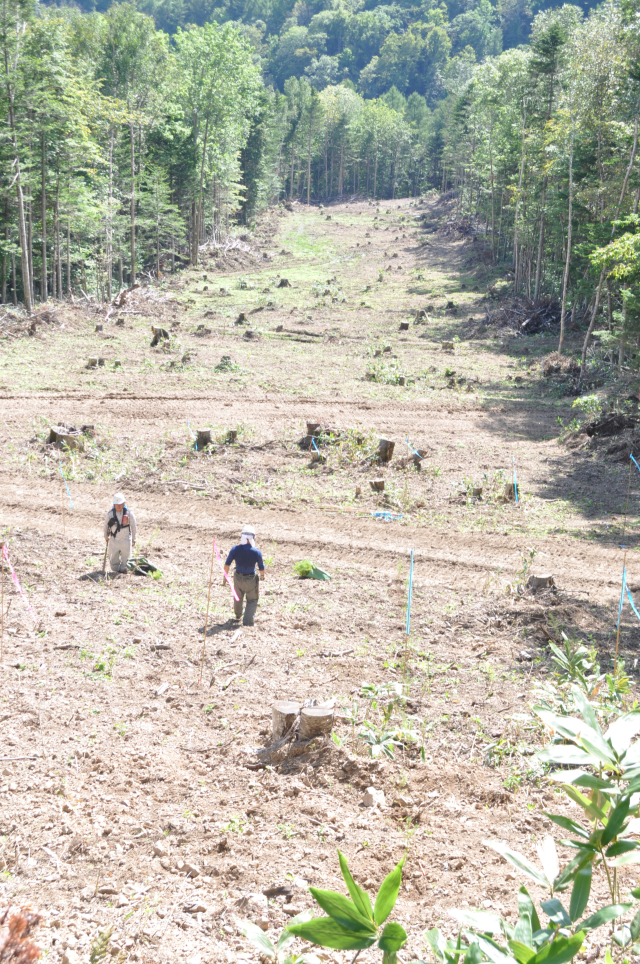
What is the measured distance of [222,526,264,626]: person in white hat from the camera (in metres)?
8.80

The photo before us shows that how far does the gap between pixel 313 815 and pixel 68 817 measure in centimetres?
181

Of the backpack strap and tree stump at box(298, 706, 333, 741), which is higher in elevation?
the backpack strap

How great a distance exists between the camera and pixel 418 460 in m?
15.9

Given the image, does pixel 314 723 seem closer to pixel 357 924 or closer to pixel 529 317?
pixel 357 924

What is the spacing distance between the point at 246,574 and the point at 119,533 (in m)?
2.49

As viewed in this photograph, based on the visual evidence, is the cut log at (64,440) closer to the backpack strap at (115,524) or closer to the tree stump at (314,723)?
the backpack strap at (115,524)

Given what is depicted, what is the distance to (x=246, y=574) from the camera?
879cm

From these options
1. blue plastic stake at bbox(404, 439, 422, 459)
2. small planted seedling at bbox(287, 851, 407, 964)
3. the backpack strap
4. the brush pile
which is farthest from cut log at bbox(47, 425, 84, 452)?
the brush pile

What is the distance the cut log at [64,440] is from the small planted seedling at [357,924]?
15.8 m

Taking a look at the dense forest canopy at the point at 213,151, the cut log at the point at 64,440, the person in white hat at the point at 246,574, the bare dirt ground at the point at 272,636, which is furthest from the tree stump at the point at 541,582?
the cut log at the point at 64,440

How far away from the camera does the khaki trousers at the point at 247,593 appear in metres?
8.80

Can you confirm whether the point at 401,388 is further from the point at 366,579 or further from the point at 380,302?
the point at 380,302

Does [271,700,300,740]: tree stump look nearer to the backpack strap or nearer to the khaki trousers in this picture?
the khaki trousers

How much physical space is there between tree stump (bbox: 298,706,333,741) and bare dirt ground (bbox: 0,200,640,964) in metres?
0.13
